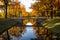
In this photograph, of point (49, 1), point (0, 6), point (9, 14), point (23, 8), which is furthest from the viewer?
point (23, 8)

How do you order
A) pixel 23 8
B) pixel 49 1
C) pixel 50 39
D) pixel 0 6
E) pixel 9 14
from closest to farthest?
pixel 50 39
pixel 49 1
pixel 0 6
pixel 9 14
pixel 23 8

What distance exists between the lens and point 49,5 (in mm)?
56156

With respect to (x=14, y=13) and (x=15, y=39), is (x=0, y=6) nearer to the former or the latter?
(x=14, y=13)

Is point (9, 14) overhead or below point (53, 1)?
below

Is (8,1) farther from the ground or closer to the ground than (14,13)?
farther from the ground

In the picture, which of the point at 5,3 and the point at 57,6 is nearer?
the point at 5,3

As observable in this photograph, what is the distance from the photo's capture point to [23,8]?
10150 cm

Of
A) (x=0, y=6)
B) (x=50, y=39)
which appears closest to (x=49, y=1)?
(x=0, y=6)

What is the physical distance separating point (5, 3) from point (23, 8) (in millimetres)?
45819

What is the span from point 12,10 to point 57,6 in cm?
2142

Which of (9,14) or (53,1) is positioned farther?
(9,14)

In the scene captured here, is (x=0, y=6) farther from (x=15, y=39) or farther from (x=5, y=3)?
(x=15, y=39)

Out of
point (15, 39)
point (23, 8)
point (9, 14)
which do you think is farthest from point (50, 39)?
point (23, 8)

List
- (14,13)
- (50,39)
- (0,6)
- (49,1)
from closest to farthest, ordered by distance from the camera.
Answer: (50,39)
(49,1)
(0,6)
(14,13)
